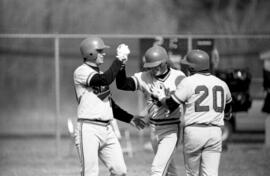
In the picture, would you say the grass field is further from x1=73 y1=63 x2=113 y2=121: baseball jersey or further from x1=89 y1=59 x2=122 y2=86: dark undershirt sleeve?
x1=89 y1=59 x2=122 y2=86: dark undershirt sleeve

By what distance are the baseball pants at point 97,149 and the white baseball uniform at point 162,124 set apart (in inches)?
18.4

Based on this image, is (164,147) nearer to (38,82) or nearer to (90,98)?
(90,98)

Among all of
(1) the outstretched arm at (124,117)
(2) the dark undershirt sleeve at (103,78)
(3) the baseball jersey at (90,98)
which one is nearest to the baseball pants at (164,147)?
(1) the outstretched arm at (124,117)

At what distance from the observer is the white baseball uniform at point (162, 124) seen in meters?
8.17

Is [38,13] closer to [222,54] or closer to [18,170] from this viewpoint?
[222,54]

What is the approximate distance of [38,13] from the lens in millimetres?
22734

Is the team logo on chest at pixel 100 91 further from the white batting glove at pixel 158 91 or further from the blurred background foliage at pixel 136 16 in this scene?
the blurred background foliage at pixel 136 16

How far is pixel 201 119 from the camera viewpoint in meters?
7.98

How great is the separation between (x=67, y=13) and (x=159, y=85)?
49.2 feet

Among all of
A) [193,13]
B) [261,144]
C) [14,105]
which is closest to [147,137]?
[261,144]

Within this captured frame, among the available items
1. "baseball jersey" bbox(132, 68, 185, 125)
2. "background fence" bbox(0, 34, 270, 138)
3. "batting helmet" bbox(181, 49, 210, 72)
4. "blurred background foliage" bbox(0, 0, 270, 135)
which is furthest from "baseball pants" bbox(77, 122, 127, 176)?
"background fence" bbox(0, 34, 270, 138)

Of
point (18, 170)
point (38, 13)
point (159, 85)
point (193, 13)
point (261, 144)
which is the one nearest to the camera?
point (159, 85)

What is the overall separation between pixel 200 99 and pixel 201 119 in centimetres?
23

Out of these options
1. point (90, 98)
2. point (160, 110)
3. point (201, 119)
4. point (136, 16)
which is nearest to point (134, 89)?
point (160, 110)
